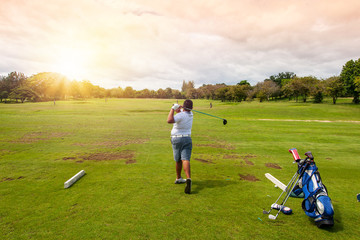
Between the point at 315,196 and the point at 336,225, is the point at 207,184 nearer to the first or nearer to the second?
the point at 315,196

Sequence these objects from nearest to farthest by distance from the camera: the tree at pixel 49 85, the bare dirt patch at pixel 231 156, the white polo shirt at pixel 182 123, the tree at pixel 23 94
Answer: the white polo shirt at pixel 182 123 < the bare dirt patch at pixel 231 156 < the tree at pixel 23 94 < the tree at pixel 49 85

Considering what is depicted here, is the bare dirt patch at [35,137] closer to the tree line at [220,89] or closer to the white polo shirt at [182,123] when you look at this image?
the white polo shirt at [182,123]

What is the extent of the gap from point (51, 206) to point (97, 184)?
4.93ft

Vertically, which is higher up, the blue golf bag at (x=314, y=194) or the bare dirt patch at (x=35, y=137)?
the blue golf bag at (x=314, y=194)

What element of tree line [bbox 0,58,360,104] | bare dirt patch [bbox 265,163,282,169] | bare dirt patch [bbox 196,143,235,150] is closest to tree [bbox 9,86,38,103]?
tree line [bbox 0,58,360,104]

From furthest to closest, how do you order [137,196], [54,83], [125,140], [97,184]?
[54,83] < [125,140] < [97,184] < [137,196]

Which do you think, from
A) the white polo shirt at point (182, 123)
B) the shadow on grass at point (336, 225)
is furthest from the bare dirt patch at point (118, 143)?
the shadow on grass at point (336, 225)

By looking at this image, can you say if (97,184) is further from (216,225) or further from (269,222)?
(269,222)

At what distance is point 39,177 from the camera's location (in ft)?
22.2

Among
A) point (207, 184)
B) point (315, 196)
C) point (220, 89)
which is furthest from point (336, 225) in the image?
point (220, 89)

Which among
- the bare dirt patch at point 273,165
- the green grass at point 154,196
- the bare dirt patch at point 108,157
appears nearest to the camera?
the green grass at point 154,196

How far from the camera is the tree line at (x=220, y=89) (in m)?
65.2

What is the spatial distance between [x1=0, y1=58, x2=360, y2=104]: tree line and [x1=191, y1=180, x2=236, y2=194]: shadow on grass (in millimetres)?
62632

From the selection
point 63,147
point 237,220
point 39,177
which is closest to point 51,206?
point 39,177
